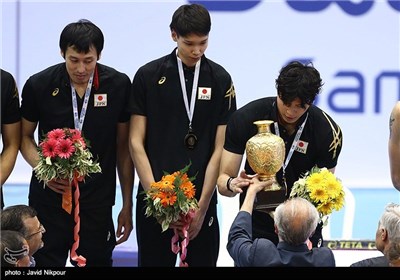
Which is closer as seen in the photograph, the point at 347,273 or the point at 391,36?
the point at 347,273

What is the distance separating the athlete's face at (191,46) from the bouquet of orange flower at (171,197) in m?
0.69

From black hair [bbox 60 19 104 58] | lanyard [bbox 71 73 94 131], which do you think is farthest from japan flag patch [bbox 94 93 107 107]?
black hair [bbox 60 19 104 58]

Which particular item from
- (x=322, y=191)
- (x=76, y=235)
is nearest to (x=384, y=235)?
(x=322, y=191)

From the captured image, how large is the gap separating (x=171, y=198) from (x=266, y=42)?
311 cm

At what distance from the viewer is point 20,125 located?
647 cm

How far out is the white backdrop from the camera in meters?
8.70

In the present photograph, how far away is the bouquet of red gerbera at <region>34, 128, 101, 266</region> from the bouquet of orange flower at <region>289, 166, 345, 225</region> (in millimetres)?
1193

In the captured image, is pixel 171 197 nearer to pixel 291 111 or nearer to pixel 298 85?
pixel 291 111

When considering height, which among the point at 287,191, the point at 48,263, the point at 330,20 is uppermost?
the point at 330,20

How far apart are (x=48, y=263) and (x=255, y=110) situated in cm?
153

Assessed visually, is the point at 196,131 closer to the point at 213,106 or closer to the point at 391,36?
the point at 213,106

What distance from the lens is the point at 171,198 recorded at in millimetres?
6000

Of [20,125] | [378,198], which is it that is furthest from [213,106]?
[378,198]

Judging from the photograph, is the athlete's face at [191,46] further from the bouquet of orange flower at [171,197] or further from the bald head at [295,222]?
the bald head at [295,222]
